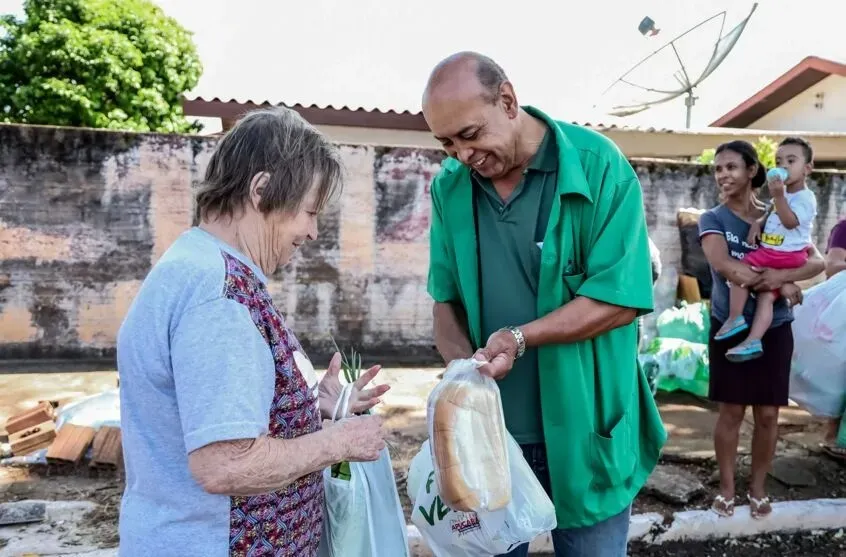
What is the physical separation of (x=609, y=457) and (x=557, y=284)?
0.51 m

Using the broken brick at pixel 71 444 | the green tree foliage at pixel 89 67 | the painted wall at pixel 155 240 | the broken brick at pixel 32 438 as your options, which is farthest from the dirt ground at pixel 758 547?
the green tree foliage at pixel 89 67

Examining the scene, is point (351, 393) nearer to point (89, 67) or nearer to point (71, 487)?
point (71, 487)

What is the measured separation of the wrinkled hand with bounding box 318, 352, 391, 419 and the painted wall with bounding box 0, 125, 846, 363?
211 inches

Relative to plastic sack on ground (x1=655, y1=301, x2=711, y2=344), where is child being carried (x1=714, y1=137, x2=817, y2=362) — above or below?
above

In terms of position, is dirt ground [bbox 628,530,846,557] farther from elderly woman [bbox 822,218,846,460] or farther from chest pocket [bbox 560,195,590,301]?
chest pocket [bbox 560,195,590,301]

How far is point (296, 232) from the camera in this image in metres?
1.60

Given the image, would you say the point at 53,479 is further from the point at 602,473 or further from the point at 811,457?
the point at 811,457

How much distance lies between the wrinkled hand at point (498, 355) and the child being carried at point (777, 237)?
2216 mm

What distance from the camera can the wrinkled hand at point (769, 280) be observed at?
Result: 3.70 meters

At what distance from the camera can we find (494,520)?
1.91 meters

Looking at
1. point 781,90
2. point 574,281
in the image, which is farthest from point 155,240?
point 781,90

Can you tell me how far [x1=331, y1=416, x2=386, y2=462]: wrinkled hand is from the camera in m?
1.59

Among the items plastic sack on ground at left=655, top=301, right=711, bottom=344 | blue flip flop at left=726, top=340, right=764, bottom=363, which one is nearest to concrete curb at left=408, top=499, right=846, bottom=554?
blue flip flop at left=726, top=340, right=764, bottom=363

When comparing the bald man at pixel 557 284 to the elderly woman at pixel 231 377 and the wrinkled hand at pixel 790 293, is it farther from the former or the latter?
the wrinkled hand at pixel 790 293
